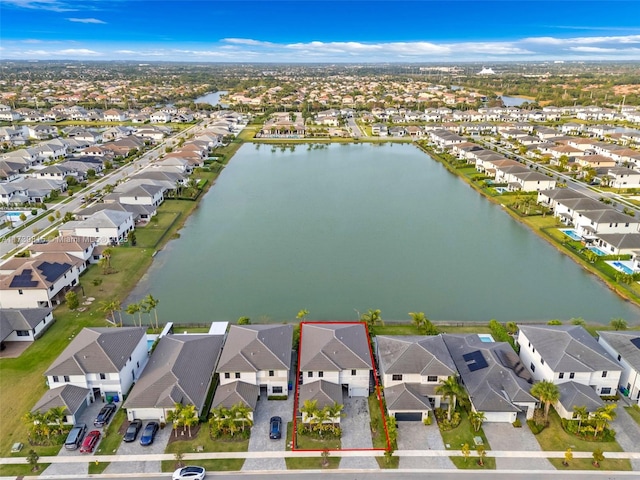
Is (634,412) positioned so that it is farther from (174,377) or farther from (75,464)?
(75,464)

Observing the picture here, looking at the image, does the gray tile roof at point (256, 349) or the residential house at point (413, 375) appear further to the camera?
the gray tile roof at point (256, 349)

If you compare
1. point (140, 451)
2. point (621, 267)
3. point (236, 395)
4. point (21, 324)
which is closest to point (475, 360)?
point (236, 395)

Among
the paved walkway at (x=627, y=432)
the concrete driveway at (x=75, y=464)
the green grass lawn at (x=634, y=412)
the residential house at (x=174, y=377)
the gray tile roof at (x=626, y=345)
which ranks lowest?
the concrete driveway at (x=75, y=464)

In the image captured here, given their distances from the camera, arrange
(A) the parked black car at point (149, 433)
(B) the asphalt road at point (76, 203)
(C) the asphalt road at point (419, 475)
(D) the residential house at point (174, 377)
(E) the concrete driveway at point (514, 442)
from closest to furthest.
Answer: (C) the asphalt road at point (419, 475) → (E) the concrete driveway at point (514, 442) → (A) the parked black car at point (149, 433) → (D) the residential house at point (174, 377) → (B) the asphalt road at point (76, 203)

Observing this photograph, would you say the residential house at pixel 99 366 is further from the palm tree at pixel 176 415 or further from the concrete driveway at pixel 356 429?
the concrete driveway at pixel 356 429

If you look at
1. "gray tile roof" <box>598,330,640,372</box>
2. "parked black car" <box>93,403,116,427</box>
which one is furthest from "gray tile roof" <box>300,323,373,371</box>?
"gray tile roof" <box>598,330,640,372</box>

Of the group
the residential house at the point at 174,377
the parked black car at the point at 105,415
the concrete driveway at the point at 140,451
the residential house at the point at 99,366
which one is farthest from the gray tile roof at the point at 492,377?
the parked black car at the point at 105,415

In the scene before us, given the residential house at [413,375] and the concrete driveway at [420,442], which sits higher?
the residential house at [413,375]
